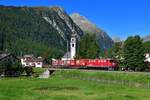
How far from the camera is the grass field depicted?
56500mm

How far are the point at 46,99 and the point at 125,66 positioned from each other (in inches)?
3003

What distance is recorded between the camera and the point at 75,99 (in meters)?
52.8

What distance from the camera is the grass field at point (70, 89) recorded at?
56.5 m

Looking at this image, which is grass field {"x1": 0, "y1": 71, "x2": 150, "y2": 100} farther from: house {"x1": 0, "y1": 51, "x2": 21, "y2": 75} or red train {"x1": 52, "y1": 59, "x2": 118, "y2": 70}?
red train {"x1": 52, "y1": 59, "x2": 118, "y2": 70}

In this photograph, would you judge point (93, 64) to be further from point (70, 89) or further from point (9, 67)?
point (70, 89)

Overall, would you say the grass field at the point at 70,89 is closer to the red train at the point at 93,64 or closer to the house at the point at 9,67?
the house at the point at 9,67

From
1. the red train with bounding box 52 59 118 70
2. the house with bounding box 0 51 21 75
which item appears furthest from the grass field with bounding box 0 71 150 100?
the red train with bounding box 52 59 118 70

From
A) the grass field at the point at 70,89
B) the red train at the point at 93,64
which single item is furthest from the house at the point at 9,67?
the red train at the point at 93,64

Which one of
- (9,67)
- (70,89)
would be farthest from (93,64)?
(70,89)

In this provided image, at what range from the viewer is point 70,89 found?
72.2 metres

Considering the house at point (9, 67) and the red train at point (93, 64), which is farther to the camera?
the red train at point (93, 64)

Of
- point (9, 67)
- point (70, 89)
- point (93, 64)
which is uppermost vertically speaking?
point (93, 64)

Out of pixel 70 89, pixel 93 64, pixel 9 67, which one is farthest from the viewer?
pixel 93 64

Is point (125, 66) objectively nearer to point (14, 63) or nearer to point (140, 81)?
point (14, 63)
